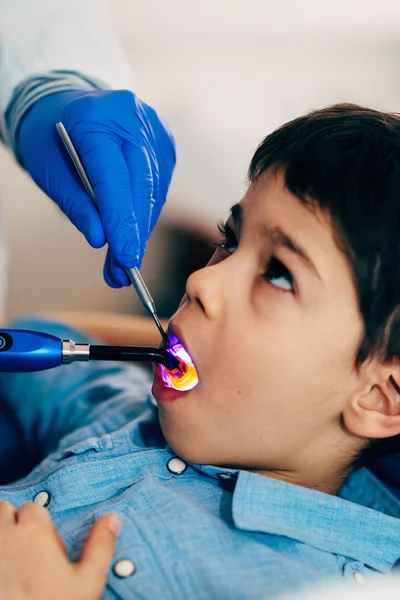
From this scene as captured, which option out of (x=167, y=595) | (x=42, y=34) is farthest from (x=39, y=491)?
(x=42, y=34)

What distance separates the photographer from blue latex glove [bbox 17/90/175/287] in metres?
0.76

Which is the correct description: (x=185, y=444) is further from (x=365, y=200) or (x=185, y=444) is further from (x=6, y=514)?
(x=365, y=200)

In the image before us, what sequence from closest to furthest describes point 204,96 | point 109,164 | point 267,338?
point 267,338 < point 109,164 < point 204,96

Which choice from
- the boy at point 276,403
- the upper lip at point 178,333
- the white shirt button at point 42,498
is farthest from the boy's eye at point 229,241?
the white shirt button at point 42,498

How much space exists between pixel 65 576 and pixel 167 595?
0.09 m

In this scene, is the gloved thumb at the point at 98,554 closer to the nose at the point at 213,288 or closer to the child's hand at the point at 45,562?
the child's hand at the point at 45,562

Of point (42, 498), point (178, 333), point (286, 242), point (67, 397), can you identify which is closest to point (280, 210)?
point (286, 242)

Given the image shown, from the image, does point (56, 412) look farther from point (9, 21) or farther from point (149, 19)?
point (149, 19)

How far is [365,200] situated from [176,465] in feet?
1.13

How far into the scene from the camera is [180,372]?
70 cm

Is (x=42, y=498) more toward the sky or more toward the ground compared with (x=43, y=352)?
more toward the ground

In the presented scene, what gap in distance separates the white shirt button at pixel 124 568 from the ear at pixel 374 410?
0.84 feet

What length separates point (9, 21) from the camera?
3.44ft

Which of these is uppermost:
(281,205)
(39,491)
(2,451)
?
(281,205)
